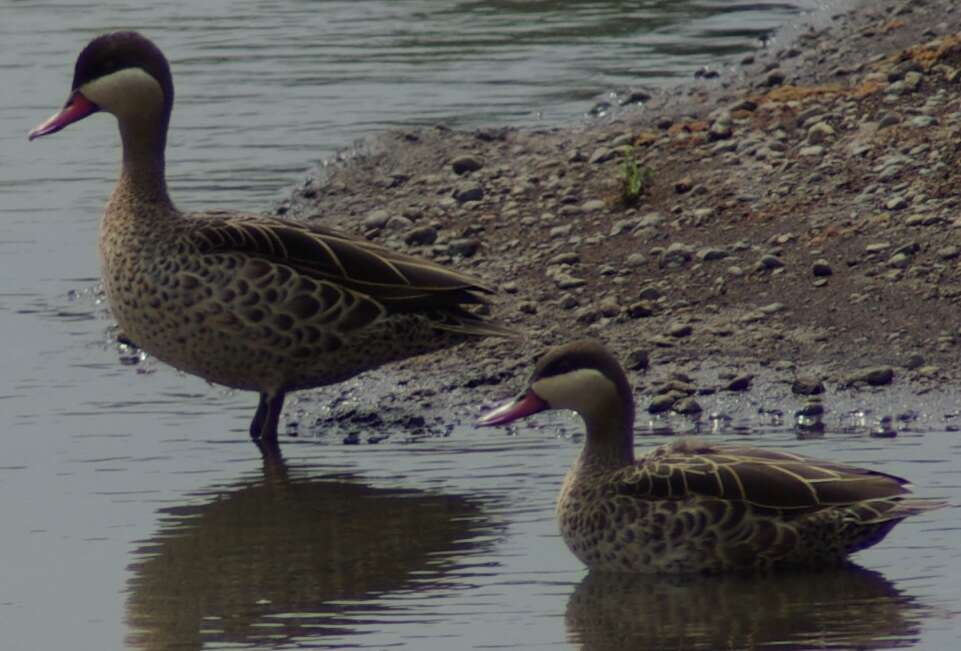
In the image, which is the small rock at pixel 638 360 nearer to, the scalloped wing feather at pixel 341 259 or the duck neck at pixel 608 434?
the scalloped wing feather at pixel 341 259

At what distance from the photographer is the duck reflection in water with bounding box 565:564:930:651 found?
7551 mm

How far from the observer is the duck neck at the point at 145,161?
10891 mm

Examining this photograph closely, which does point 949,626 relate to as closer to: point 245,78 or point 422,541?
point 422,541

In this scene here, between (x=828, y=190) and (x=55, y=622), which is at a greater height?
(x=828, y=190)

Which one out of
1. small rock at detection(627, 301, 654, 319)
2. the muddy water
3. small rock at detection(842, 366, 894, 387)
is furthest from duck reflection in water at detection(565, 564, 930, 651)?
small rock at detection(627, 301, 654, 319)

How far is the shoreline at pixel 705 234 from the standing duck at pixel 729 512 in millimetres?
1773

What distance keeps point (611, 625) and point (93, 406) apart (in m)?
4.03

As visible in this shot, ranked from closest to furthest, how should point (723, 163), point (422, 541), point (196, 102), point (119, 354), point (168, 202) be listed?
point (422, 541)
point (168, 202)
point (119, 354)
point (723, 163)
point (196, 102)

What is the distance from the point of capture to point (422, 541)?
8.91 metres

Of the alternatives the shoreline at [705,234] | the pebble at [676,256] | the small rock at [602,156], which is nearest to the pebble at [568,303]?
the shoreline at [705,234]

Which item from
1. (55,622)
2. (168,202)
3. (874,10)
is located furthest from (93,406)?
(874,10)

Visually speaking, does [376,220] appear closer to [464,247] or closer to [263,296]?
[464,247]

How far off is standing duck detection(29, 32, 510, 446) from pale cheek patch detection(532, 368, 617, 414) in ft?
6.72

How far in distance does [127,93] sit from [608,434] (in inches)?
143
